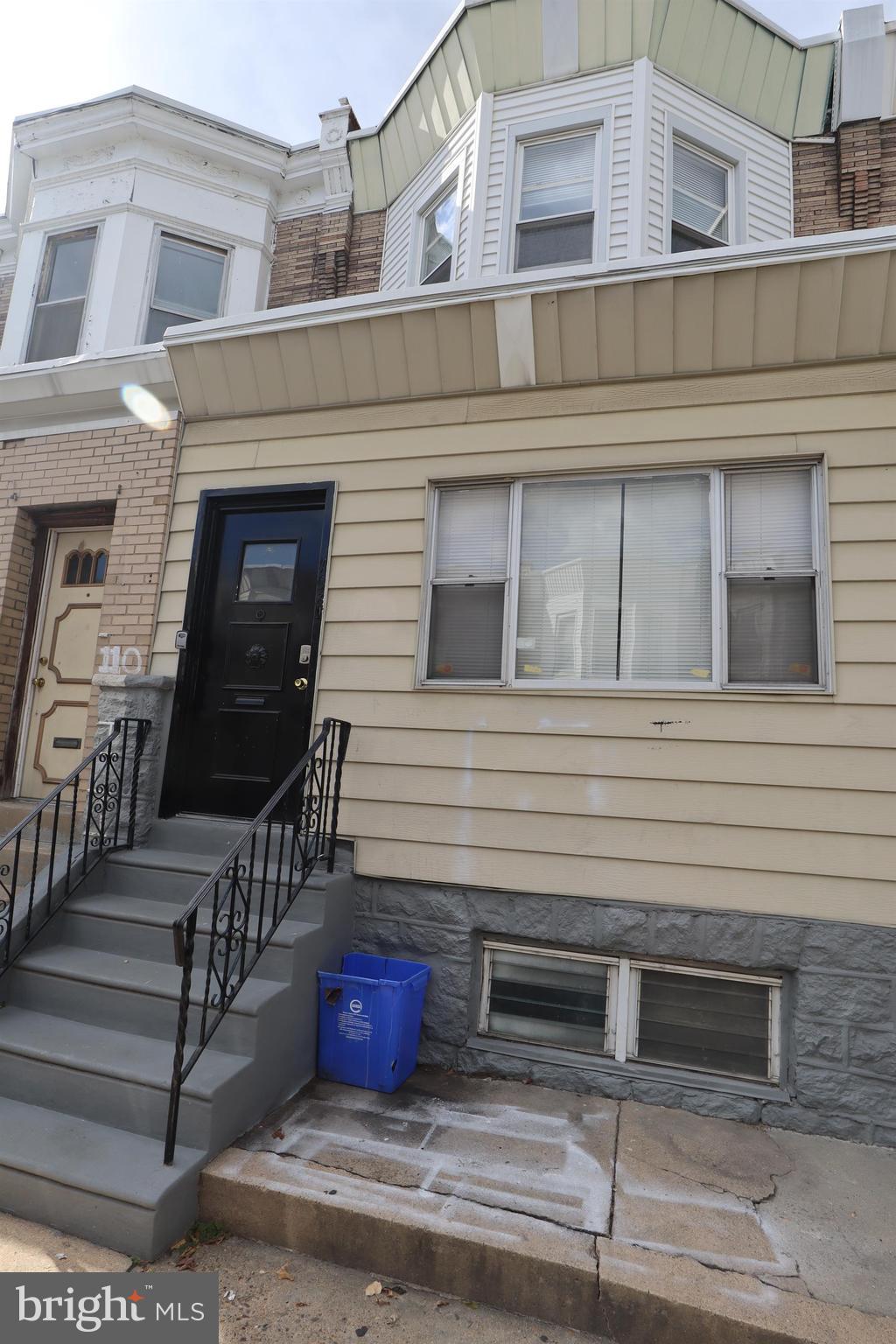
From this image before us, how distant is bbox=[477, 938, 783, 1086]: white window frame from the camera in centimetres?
381

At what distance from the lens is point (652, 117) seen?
542 centimetres

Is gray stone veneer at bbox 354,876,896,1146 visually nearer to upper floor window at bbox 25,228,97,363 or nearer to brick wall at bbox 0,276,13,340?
upper floor window at bbox 25,228,97,363

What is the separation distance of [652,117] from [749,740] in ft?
15.3

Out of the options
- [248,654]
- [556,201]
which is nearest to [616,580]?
[248,654]

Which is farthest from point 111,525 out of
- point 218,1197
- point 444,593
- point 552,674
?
point 218,1197

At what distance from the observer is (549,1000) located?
4.14 metres

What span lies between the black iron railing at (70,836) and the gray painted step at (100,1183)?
3.69 feet

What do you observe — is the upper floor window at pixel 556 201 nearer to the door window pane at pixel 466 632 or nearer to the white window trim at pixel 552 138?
the white window trim at pixel 552 138

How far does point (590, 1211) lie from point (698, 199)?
650 centimetres

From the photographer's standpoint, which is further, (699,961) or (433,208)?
(433,208)

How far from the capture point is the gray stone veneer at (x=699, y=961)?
361 cm

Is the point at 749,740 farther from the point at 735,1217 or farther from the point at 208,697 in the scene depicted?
the point at 208,697

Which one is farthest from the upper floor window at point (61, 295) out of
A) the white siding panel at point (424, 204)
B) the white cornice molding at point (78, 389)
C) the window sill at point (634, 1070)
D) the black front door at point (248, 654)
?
the window sill at point (634, 1070)

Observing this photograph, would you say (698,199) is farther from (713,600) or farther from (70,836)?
(70,836)
